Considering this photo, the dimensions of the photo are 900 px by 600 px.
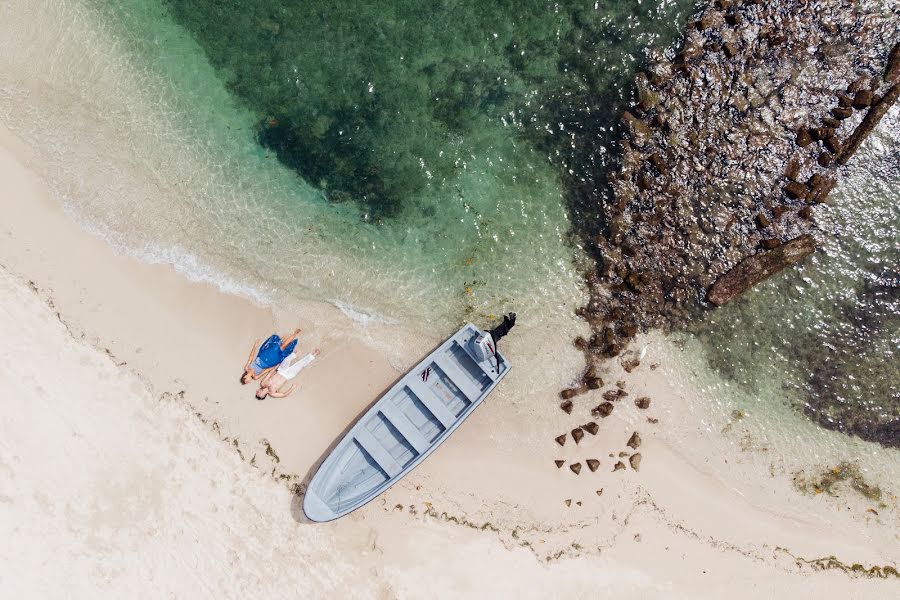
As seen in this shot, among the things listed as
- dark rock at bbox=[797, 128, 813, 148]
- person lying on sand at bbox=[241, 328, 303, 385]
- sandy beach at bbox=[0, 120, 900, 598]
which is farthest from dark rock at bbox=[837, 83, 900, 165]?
person lying on sand at bbox=[241, 328, 303, 385]

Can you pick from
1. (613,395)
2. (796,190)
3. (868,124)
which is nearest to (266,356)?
(613,395)

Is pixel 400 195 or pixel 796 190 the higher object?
pixel 796 190

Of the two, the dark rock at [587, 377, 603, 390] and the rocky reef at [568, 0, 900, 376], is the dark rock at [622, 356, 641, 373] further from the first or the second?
the dark rock at [587, 377, 603, 390]

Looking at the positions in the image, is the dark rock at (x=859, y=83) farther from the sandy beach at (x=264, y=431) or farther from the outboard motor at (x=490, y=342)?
the outboard motor at (x=490, y=342)

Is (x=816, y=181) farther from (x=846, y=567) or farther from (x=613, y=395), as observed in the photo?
(x=846, y=567)

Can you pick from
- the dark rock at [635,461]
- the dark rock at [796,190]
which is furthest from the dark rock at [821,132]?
the dark rock at [635,461]

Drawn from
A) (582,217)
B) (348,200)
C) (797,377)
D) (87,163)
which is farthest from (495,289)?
(87,163)
